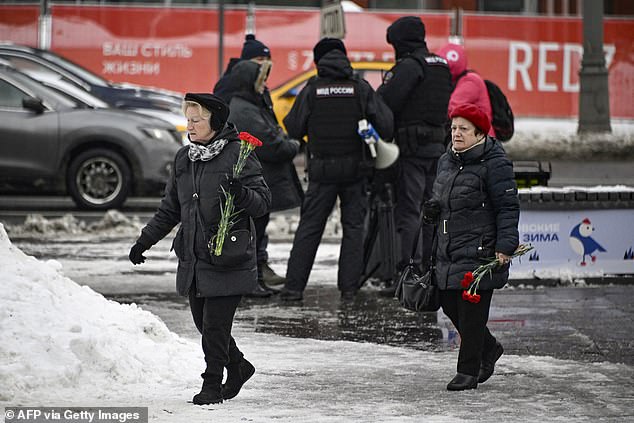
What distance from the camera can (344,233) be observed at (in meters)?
10.3

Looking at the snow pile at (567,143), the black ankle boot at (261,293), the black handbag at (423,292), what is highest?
the snow pile at (567,143)

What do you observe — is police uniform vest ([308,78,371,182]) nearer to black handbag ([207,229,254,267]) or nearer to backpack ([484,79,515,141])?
backpack ([484,79,515,141])

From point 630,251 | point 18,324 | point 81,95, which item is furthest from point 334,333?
point 81,95

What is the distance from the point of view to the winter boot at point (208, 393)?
6602 millimetres

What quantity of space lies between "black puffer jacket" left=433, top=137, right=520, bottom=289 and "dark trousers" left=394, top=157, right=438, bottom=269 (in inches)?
124

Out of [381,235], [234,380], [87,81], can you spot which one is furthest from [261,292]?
[87,81]

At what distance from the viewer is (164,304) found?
9.95m

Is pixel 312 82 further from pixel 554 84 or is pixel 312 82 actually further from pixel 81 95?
pixel 554 84

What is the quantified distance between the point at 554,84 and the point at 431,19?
266 cm

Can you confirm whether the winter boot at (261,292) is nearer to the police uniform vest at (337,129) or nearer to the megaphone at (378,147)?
the police uniform vest at (337,129)

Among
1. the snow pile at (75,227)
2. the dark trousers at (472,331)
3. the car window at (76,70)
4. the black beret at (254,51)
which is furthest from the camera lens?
the car window at (76,70)

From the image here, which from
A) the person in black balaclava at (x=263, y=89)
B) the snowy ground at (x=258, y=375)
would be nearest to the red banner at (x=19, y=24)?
the person in black balaclava at (x=263, y=89)

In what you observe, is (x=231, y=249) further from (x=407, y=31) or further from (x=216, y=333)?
(x=407, y=31)

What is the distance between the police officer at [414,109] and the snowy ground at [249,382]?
2.48 meters
